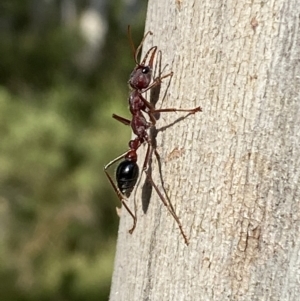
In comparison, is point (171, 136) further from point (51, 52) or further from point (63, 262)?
point (51, 52)

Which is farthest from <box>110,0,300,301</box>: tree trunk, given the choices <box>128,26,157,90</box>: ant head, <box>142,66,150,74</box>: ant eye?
<box>142,66,150,74</box>: ant eye

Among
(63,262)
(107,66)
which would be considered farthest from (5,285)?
(107,66)

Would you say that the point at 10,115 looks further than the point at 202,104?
Yes

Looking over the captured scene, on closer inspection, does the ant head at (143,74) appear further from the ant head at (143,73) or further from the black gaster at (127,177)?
the black gaster at (127,177)

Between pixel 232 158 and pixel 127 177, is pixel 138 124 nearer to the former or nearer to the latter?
pixel 127 177

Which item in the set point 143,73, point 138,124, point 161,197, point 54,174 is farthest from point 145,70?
point 54,174
